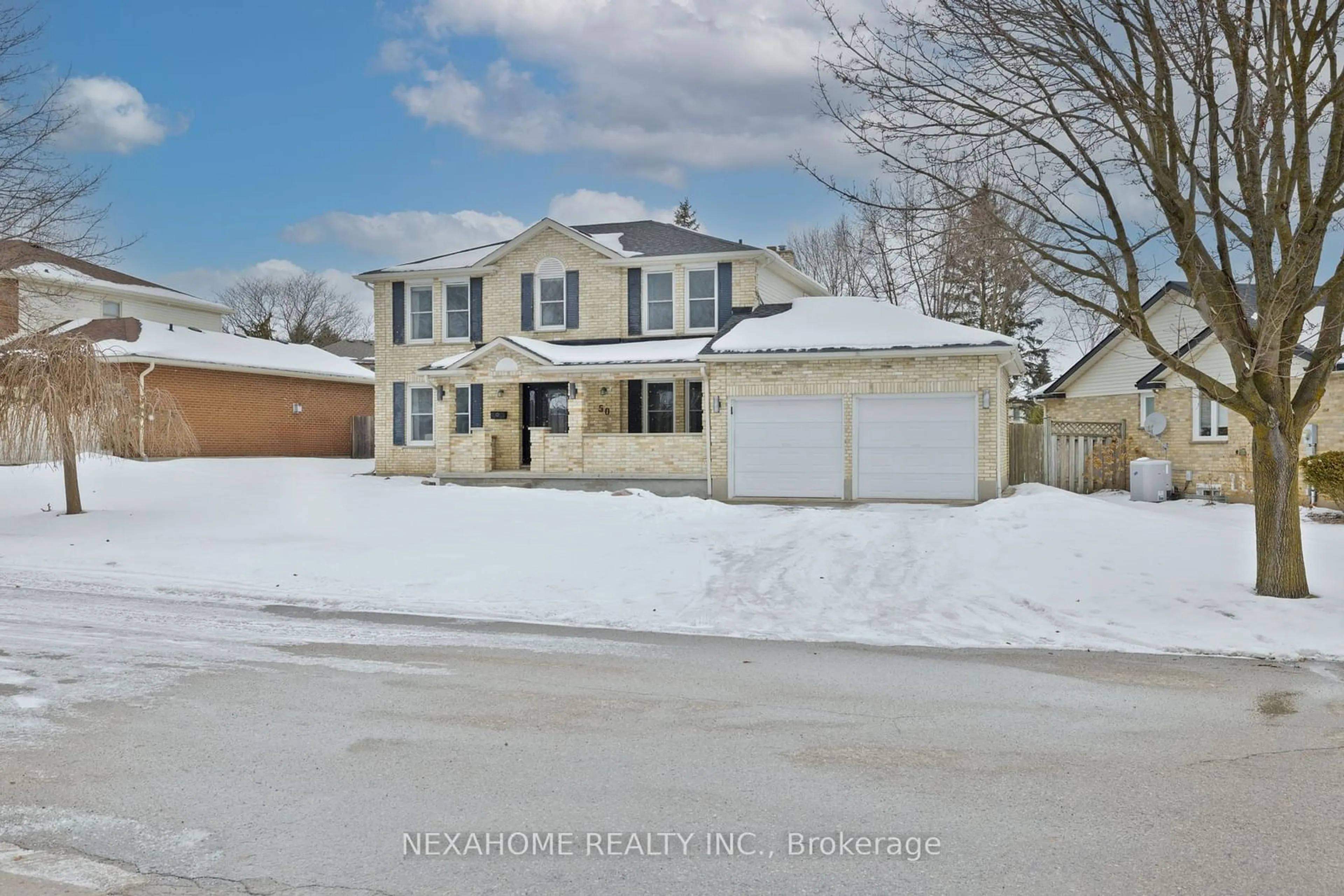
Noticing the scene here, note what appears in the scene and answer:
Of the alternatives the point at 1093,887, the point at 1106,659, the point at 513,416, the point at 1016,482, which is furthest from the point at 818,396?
the point at 1093,887

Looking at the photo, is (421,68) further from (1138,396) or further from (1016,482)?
(1138,396)

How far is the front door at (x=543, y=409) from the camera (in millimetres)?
23312

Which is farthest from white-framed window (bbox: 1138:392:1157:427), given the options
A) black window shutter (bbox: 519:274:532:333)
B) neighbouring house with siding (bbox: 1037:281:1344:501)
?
black window shutter (bbox: 519:274:532:333)

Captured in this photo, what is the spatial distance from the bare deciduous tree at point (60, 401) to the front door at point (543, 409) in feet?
32.1

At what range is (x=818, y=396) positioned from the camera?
62.0 ft

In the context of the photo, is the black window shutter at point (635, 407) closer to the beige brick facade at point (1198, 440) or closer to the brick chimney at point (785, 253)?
the brick chimney at point (785, 253)

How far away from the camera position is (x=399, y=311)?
2523cm

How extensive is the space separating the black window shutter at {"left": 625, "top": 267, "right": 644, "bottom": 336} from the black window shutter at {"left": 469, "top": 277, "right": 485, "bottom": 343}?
4.14 m

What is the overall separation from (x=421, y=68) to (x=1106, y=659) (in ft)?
64.3

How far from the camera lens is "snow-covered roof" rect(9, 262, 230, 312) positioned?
2977 centimetres

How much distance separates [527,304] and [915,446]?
1094 centimetres

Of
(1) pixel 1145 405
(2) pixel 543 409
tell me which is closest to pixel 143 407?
(2) pixel 543 409

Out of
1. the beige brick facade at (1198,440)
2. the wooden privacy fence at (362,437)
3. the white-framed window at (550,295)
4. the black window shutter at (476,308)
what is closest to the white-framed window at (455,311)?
the black window shutter at (476,308)

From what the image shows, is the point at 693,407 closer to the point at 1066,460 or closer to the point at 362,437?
the point at 1066,460
